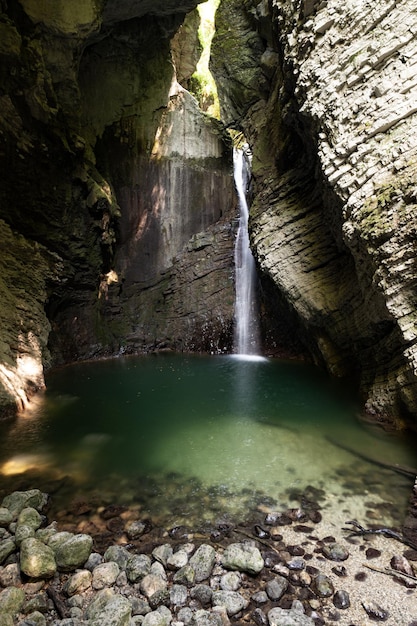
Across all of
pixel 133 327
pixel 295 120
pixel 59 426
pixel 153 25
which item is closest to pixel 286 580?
pixel 59 426

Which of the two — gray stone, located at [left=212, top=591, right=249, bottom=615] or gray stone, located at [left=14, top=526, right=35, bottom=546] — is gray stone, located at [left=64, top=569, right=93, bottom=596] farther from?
gray stone, located at [left=212, top=591, right=249, bottom=615]

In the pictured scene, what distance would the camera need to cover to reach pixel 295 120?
904cm

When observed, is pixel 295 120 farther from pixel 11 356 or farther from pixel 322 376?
pixel 11 356

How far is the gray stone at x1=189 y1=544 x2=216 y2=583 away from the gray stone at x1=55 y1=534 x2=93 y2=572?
99 centimetres

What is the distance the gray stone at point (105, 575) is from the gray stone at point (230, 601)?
2.92 ft

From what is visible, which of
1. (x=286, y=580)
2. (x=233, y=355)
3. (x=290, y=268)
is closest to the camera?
(x=286, y=580)

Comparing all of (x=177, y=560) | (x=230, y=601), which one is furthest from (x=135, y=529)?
(x=230, y=601)

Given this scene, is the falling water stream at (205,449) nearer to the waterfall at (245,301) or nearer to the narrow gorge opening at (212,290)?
the narrow gorge opening at (212,290)

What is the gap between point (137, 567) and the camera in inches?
121

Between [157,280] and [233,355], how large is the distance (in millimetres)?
5131

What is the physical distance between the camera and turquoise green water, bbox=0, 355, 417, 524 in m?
4.45

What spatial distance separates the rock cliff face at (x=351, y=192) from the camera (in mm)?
5469

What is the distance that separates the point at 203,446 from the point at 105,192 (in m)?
11.6

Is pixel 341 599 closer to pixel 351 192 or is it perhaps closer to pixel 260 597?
pixel 260 597
